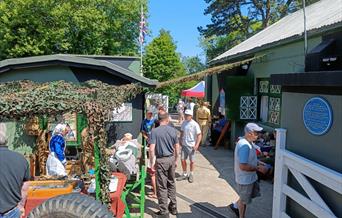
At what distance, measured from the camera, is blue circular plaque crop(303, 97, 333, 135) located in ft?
11.7

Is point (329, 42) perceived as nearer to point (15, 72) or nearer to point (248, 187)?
point (248, 187)

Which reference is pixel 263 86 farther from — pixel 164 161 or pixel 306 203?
pixel 306 203

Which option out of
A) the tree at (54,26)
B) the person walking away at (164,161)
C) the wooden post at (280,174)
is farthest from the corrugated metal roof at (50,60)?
the tree at (54,26)

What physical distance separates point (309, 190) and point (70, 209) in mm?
2669

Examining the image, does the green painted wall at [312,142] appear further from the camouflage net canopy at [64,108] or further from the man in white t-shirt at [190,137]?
the man in white t-shirt at [190,137]

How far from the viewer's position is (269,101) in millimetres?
11320

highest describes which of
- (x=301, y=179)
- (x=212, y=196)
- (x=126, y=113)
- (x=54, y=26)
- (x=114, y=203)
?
(x=54, y=26)

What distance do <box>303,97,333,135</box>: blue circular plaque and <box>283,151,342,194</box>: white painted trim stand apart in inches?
14.4

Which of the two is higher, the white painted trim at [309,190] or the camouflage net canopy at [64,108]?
the camouflage net canopy at [64,108]

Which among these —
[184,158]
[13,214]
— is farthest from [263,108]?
[13,214]

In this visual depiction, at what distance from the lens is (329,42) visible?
5141 millimetres

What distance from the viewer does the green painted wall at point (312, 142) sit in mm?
3432

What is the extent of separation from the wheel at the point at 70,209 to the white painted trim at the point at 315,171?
2310 millimetres

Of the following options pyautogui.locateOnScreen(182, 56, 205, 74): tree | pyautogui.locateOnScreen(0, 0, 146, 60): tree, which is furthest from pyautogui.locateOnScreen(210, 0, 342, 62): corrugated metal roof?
pyautogui.locateOnScreen(182, 56, 205, 74): tree
